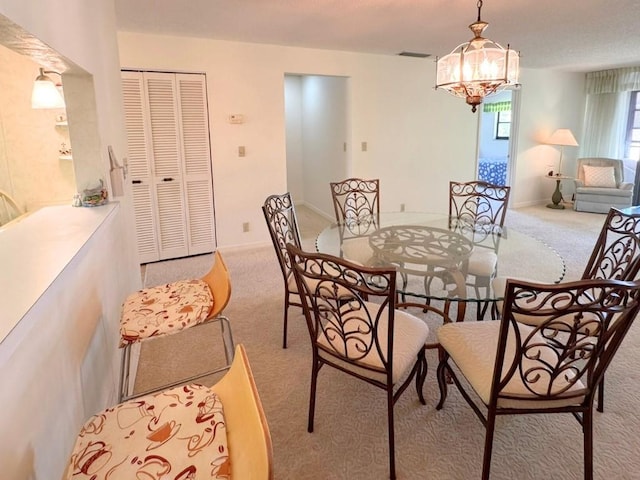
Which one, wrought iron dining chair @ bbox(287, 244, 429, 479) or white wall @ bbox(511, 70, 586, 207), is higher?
white wall @ bbox(511, 70, 586, 207)

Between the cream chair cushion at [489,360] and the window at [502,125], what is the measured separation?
27.6ft

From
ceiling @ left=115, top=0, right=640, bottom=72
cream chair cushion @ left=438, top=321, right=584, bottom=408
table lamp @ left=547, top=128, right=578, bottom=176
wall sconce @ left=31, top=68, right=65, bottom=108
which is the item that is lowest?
cream chair cushion @ left=438, top=321, right=584, bottom=408

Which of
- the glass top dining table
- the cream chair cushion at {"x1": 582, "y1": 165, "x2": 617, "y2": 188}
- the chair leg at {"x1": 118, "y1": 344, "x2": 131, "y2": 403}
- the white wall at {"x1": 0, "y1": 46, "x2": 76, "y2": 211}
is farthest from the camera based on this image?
the cream chair cushion at {"x1": 582, "y1": 165, "x2": 617, "y2": 188}

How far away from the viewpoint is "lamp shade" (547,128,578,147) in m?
6.59

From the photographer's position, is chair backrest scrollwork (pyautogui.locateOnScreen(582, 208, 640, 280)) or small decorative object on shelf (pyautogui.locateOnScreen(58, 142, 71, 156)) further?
small decorative object on shelf (pyautogui.locateOnScreen(58, 142, 71, 156))

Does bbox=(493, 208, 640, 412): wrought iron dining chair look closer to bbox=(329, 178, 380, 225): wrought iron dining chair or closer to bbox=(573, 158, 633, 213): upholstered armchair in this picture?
bbox=(329, 178, 380, 225): wrought iron dining chair

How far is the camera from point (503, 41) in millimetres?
4398

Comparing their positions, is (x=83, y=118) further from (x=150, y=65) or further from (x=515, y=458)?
(x=515, y=458)

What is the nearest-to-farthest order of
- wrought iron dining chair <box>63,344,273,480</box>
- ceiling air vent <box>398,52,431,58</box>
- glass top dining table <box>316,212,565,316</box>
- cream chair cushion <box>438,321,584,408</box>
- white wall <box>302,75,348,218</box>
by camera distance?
1. wrought iron dining chair <box>63,344,273,480</box>
2. cream chair cushion <box>438,321,584,408</box>
3. glass top dining table <box>316,212,565,316</box>
4. ceiling air vent <box>398,52,431,58</box>
5. white wall <box>302,75,348,218</box>

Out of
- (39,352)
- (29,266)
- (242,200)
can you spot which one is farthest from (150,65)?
(39,352)

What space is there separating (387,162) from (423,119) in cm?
82

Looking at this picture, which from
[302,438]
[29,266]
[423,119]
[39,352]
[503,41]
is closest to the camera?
[39,352]

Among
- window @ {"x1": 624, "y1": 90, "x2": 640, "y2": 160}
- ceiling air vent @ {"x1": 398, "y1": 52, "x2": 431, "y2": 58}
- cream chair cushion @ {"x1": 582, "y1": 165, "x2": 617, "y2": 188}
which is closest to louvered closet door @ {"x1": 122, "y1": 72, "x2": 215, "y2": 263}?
ceiling air vent @ {"x1": 398, "y1": 52, "x2": 431, "y2": 58}

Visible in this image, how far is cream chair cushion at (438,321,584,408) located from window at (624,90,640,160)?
693cm
